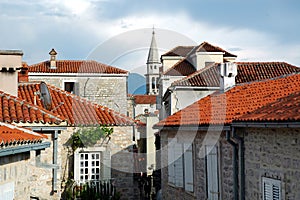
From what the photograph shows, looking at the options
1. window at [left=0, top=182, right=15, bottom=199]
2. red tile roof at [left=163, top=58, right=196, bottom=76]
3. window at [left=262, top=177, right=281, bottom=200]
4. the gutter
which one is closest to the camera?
the gutter

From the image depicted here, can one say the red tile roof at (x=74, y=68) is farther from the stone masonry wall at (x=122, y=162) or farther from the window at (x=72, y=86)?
the stone masonry wall at (x=122, y=162)

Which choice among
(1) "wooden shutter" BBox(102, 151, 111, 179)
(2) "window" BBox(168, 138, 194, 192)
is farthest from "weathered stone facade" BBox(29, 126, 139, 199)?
(2) "window" BBox(168, 138, 194, 192)

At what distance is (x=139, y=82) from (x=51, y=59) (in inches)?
495

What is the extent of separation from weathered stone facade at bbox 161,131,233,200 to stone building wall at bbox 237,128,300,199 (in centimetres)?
99

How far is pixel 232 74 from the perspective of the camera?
16250mm

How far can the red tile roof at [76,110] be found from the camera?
1656 centimetres

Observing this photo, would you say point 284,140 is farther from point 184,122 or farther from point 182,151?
point 182,151

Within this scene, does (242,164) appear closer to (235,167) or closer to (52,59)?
(235,167)

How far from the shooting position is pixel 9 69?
14.5 metres

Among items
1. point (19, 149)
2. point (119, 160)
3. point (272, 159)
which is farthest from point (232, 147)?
point (119, 160)

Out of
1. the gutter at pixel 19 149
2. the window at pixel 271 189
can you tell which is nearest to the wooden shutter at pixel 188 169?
the window at pixel 271 189

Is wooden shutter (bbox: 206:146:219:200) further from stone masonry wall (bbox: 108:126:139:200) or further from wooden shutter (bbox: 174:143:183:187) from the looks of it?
stone masonry wall (bbox: 108:126:139:200)

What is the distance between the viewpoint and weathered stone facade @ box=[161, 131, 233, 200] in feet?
37.0

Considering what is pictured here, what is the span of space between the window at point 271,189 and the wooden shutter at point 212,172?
2.83 metres
